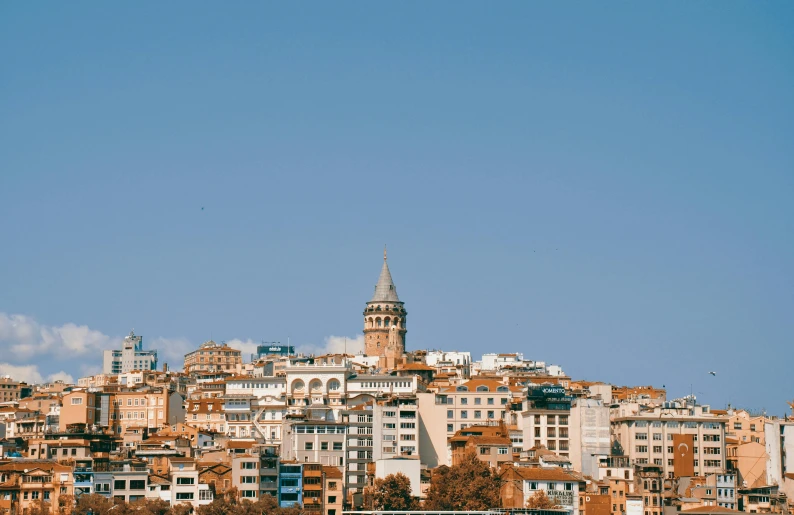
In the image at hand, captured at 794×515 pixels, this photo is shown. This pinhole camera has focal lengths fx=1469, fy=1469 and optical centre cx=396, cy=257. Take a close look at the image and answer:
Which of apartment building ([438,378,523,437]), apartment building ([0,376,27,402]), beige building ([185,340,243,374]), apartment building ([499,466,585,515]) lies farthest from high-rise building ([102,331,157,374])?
apartment building ([499,466,585,515])

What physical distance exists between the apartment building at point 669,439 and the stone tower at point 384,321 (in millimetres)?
60941

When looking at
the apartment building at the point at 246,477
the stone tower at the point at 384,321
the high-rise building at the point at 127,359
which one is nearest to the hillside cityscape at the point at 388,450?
the apartment building at the point at 246,477

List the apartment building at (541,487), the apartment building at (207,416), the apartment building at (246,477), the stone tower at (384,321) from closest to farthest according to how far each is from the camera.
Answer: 1. the apartment building at (246,477)
2. the apartment building at (541,487)
3. the apartment building at (207,416)
4. the stone tower at (384,321)

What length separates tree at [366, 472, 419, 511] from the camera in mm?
76250

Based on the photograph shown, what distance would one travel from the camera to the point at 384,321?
151375mm

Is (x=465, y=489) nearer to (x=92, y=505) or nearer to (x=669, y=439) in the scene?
(x=669, y=439)

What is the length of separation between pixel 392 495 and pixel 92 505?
15589 mm

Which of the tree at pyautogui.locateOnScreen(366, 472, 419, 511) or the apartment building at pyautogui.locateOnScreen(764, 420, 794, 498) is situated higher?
the apartment building at pyautogui.locateOnScreen(764, 420, 794, 498)

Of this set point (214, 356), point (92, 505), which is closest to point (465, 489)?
point (92, 505)

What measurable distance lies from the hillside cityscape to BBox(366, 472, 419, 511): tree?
76 millimetres

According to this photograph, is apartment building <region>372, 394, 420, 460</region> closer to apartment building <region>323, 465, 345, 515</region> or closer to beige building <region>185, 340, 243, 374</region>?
apartment building <region>323, 465, 345, 515</region>

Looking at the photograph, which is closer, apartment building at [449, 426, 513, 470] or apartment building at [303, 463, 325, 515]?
apartment building at [303, 463, 325, 515]

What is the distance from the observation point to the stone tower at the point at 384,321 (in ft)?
489

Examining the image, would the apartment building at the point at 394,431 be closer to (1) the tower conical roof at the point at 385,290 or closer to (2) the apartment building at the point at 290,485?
(2) the apartment building at the point at 290,485
